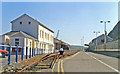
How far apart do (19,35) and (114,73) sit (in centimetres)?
2660

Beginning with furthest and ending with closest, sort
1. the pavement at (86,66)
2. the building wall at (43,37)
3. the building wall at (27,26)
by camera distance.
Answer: the building wall at (43,37) < the building wall at (27,26) < the pavement at (86,66)

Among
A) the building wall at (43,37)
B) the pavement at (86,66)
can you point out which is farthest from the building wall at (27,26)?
the pavement at (86,66)

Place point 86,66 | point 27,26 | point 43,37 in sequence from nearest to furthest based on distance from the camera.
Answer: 1. point 86,66
2. point 27,26
3. point 43,37

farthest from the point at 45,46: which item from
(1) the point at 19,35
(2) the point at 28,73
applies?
(2) the point at 28,73

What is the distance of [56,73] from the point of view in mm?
10023

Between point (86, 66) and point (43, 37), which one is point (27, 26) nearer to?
point (43, 37)

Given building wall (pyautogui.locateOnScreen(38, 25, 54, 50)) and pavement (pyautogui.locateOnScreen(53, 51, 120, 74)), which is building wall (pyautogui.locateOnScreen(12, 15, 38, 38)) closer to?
building wall (pyautogui.locateOnScreen(38, 25, 54, 50))

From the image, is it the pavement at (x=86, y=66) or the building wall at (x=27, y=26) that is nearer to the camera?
the pavement at (x=86, y=66)

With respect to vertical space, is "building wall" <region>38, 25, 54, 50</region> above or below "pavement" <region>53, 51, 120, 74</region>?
above

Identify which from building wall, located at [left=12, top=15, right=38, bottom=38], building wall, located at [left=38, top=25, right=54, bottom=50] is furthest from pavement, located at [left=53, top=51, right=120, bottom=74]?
building wall, located at [left=38, top=25, right=54, bottom=50]

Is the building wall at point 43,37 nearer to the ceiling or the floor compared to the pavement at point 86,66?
nearer to the ceiling

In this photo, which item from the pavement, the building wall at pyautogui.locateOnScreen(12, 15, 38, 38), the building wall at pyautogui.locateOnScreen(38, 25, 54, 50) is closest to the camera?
the pavement

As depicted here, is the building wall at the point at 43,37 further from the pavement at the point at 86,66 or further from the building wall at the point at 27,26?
the pavement at the point at 86,66

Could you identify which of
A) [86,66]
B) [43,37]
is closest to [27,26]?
[43,37]
